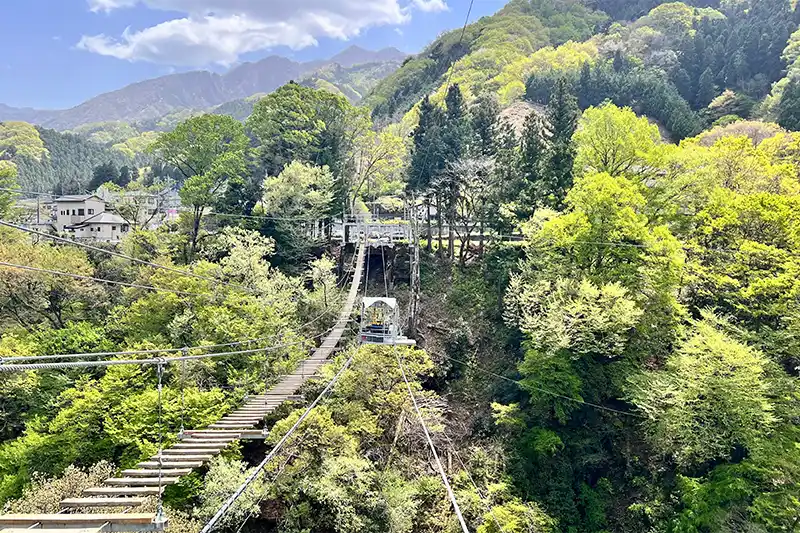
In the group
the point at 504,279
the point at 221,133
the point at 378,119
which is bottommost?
the point at 504,279

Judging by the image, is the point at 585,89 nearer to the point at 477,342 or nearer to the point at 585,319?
the point at 477,342

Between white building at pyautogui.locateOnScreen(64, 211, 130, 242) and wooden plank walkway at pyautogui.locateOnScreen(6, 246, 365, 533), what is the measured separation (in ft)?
79.5

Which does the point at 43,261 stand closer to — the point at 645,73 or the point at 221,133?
the point at 221,133

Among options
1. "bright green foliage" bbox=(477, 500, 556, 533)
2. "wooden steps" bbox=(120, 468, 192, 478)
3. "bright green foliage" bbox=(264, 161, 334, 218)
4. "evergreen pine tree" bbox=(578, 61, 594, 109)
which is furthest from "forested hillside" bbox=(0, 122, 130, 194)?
"bright green foliage" bbox=(477, 500, 556, 533)

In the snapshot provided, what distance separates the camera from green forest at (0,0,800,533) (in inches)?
541

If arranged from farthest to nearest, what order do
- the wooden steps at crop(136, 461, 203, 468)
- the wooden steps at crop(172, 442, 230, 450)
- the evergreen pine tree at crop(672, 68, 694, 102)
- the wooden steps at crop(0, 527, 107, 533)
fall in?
the evergreen pine tree at crop(672, 68, 694, 102) → the wooden steps at crop(172, 442, 230, 450) → the wooden steps at crop(136, 461, 203, 468) → the wooden steps at crop(0, 527, 107, 533)

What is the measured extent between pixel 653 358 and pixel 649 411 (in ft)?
12.1

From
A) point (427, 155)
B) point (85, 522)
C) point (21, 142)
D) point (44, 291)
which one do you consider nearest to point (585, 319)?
point (85, 522)

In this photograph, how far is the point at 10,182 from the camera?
105 feet

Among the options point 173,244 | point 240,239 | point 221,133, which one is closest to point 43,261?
point 173,244

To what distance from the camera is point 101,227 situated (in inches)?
1391

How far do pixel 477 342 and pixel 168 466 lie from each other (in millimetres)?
15635

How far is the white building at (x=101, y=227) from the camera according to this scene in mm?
34969

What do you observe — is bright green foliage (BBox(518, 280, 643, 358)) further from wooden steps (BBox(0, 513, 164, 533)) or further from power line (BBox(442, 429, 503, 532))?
wooden steps (BBox(0, 513, 164, 533))
